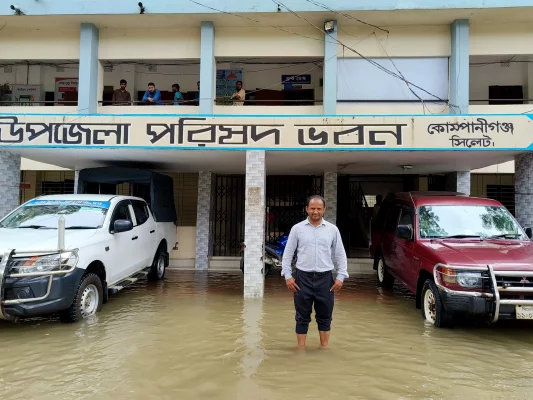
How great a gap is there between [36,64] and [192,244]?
8531 millimetres

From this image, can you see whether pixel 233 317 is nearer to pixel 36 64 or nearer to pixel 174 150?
pixel 174 150

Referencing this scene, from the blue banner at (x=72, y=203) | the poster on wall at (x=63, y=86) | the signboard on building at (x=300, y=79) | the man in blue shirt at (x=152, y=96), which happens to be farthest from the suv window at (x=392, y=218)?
the poster on wall at (x=63, y=86)

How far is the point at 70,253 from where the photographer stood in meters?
5.22

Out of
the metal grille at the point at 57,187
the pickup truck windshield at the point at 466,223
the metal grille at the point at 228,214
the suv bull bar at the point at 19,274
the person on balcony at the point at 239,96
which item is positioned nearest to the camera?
the suv bull bar at the point at 19,274

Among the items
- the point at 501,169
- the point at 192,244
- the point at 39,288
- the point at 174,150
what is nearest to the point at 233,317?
the point at 39,288

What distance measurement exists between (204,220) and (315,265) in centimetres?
721

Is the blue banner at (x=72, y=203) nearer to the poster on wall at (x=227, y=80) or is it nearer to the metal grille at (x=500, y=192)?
the poster on wall at (x=227, y=80)

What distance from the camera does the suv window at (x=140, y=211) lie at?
7629 millimetres

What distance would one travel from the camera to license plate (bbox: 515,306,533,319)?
4.80m

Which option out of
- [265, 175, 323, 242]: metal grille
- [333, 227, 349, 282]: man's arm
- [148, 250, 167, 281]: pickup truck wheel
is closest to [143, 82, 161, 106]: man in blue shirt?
[265, 175, 323, 242]: metal grille

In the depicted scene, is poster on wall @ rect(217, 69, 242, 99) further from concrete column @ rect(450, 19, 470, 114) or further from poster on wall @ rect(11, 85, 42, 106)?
concrete column @ rect(450, 19, 470, 114)

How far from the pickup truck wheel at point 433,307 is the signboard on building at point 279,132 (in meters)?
2.77

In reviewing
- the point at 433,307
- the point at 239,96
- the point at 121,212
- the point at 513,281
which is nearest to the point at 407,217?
the point at 433,307

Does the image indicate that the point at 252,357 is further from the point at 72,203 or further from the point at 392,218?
the point at 392,218
